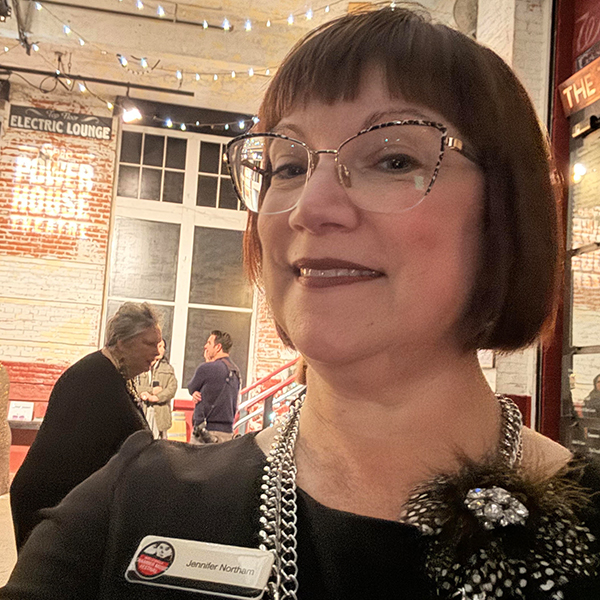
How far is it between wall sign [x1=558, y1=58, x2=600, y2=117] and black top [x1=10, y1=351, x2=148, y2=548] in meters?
3.16

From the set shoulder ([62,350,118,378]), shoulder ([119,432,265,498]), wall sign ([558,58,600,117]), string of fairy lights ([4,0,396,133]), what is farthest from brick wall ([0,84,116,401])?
shoulder ([119,432,265,498])

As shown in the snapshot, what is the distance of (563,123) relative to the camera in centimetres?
401

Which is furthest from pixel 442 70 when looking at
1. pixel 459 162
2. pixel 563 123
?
pixel 563 123

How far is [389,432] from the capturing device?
791 mm

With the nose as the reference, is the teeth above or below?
below

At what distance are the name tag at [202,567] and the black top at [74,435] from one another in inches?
61.3

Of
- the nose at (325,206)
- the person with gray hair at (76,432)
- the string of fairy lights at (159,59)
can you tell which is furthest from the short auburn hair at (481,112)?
the string of fairy lights at (159,59)

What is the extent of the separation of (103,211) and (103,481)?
8.20 metres

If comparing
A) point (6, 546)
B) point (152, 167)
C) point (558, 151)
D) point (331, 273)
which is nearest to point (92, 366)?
point (331, 273)

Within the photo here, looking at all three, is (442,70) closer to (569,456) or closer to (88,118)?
(569,456)

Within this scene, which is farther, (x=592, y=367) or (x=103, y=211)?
(x=103, y=211)

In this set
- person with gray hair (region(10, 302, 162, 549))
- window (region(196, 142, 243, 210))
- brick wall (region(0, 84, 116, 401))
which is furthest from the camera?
window (region(196, 142, 243, 210))

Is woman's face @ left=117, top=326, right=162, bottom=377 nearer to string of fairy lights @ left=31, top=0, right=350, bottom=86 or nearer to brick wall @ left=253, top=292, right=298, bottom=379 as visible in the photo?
string of fairy lights @ left=31, top=0, right=350, bottom=86

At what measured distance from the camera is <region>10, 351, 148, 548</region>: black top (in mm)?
2164
